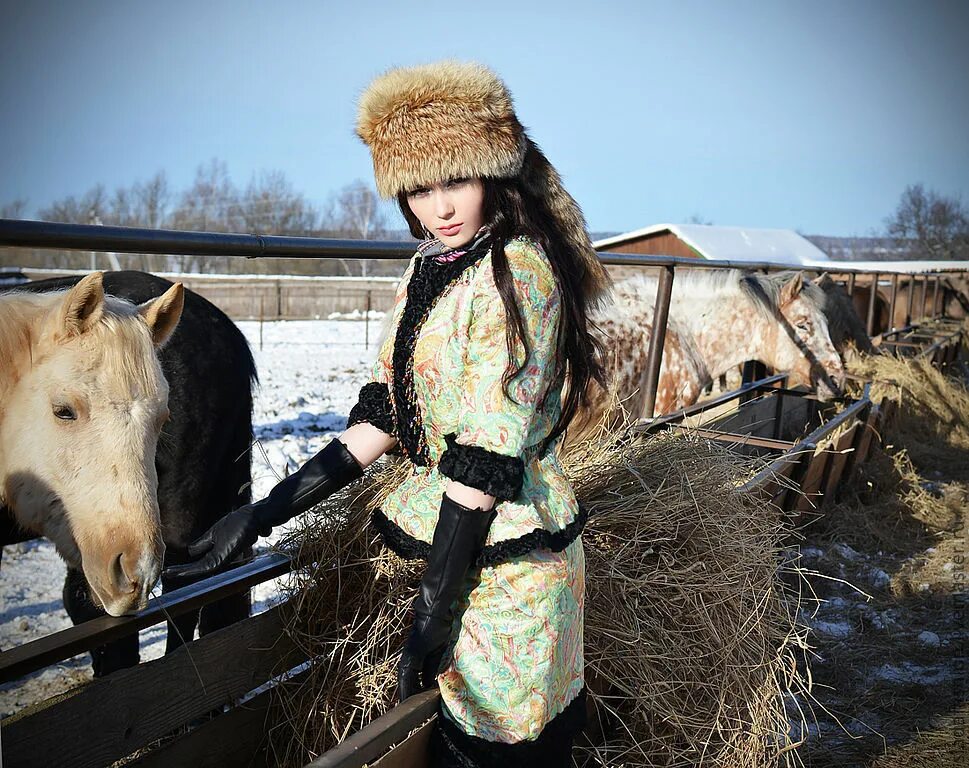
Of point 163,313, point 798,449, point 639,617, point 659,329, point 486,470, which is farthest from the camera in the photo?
point 659,329

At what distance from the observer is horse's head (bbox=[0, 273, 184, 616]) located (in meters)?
1.55

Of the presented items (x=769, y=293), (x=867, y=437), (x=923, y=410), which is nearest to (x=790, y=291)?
(x=769, y=293)

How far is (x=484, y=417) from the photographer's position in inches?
52.5

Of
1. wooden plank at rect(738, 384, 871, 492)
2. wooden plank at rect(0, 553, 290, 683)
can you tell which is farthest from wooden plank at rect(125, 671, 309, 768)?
wooden plank at rect(738, 384, 871, 492)

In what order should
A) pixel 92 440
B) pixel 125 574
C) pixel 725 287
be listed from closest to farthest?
pixel 125 574, pixel 92 440, pixel 725 287

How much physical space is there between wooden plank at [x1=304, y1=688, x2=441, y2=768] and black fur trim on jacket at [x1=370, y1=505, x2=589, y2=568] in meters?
0.29

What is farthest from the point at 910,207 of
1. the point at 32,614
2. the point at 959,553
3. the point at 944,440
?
the point at 32,614

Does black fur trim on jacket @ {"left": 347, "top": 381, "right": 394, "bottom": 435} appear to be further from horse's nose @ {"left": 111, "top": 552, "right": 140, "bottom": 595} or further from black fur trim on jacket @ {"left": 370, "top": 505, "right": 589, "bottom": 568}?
horse's nose @ {"left": 111, "top": 552, "right": 140, "bottom": 595}

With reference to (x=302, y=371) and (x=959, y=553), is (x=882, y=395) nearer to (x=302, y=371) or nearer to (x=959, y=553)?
(x=959, y=553)

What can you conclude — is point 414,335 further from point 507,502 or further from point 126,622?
point 126,622

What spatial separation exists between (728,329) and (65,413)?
5.04 meters

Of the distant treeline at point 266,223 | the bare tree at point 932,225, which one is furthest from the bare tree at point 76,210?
the bare tree at point 932,225

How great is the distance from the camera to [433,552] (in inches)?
53.1

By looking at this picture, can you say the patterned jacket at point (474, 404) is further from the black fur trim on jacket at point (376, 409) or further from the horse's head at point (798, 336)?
the horse's head at point (798, 336)
